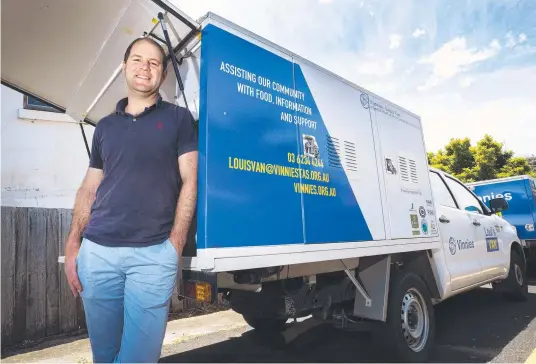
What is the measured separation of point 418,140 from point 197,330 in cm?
385

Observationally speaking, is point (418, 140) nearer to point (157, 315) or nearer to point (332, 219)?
point (332, 219)

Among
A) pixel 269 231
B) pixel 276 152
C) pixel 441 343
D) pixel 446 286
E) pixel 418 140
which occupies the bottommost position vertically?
pixel 441 343

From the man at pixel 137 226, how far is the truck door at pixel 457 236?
342 cm

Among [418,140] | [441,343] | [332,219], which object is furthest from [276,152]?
[441,343]

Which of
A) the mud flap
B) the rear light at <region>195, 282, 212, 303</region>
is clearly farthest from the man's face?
the mud flap

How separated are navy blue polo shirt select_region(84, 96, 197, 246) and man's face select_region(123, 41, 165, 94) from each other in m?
0.14

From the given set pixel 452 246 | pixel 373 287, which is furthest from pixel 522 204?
pixel 373 287

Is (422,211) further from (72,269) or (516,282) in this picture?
(516,282)

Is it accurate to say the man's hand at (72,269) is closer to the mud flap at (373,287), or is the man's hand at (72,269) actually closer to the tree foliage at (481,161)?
the mud flap at (373,287)

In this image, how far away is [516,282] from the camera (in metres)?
6.29

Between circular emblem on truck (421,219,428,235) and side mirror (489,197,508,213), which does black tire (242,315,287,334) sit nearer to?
circular emblem on truck (421,219,428,235)

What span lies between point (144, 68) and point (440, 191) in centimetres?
428

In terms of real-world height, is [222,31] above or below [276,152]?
above

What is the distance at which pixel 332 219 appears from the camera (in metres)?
2.82
